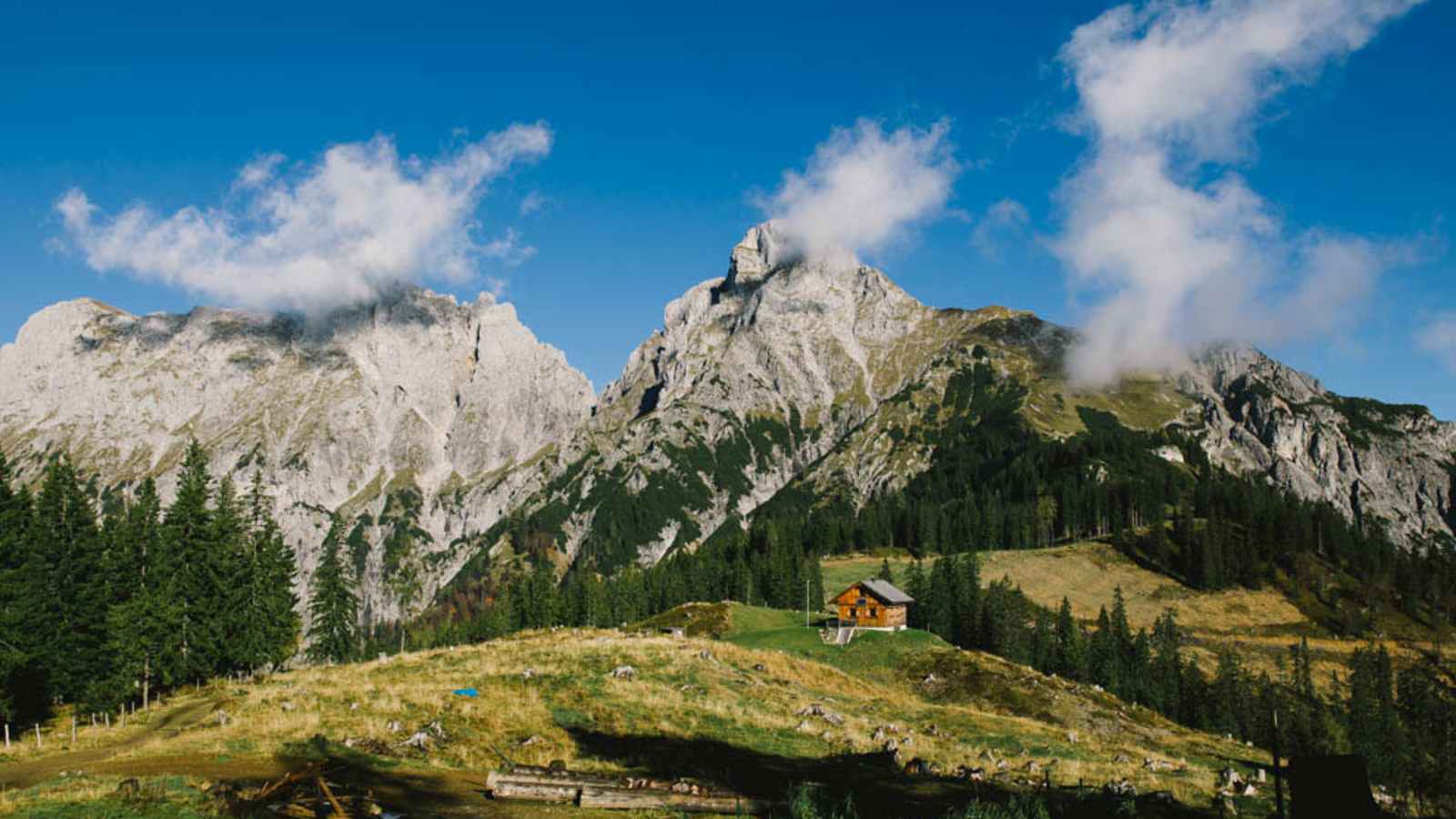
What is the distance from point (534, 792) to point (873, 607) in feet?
276

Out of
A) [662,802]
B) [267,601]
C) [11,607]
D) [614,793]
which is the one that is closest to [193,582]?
[267,601]

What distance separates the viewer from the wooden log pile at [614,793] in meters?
19.6

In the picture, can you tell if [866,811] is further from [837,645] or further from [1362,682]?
[1362,682]

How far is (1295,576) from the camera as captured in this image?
164 meters

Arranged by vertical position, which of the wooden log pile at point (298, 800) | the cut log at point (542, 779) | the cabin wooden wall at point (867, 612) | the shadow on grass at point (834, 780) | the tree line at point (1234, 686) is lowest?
the tree line at point (1234, 686)

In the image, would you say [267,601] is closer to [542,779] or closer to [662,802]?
[542,779]

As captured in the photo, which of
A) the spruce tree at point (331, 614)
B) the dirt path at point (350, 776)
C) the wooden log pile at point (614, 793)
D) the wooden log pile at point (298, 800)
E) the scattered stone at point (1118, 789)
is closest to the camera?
the wooden log pile at point (298, 800)

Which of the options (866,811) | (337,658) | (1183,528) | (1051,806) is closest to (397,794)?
(866,811)

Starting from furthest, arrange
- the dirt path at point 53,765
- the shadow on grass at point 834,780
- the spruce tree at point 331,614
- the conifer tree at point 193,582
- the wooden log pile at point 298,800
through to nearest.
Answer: the spruce tree at point 331,614 → the conifer tree at point 193,582 → the dirt path at point 53,765 → the shadow on grass at point 834,780 → the wooden log pile at point 298,800

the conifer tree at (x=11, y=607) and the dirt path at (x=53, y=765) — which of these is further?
the conifer tree at (x=11, y=607)

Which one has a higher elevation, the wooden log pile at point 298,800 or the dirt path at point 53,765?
the wooden log pile at point 298,800

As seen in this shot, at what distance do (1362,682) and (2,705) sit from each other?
439 feet

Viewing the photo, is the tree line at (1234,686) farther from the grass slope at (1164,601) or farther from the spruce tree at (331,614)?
the spruce tree at (331,614)

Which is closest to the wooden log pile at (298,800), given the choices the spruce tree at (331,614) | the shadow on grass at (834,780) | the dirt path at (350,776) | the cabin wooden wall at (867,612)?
the dirt path at (350,776)
